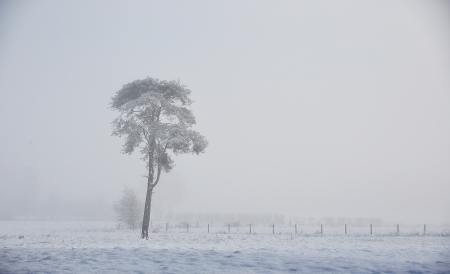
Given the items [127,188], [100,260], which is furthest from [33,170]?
[100,260]

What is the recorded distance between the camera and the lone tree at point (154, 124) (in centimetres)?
2411

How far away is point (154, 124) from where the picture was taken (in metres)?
24.5

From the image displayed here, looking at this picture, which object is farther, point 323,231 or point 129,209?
point 129,209

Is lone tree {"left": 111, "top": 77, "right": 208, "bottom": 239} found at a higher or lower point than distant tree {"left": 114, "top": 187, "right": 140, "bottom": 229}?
higher

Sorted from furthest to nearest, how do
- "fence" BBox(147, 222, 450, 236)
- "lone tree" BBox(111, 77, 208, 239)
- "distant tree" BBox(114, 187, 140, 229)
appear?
"distant tree" BBox(114, 187, 140, 229), "fence" BBox(147, 222, 450, 236), "lone tree" BBox(111, 77, 208, 239)

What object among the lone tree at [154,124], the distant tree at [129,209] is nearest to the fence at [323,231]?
the distant tree at [129,209]

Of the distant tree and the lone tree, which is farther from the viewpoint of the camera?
the distant tree

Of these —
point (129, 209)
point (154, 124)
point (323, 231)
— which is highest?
point (154, 124)

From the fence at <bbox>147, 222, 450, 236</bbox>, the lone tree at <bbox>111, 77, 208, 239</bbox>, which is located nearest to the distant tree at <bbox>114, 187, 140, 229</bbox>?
the fence at <bbox>147, 222, 450, 236</bbox>

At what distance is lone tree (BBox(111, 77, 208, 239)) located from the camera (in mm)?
24109

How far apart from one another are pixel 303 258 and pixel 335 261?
1.43 m

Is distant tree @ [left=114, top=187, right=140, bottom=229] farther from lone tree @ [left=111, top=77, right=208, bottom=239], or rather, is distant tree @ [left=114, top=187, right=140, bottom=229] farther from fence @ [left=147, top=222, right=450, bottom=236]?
lone tree @ [left=111, top=77, right=208, bottom=239]

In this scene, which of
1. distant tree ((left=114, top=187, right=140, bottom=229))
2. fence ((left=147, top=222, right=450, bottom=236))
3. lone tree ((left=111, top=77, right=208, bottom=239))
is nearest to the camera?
lone tree ((left=111, top=77, right=208, bottom=239))

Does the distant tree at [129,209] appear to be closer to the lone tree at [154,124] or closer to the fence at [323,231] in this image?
the fence at [323,231]
